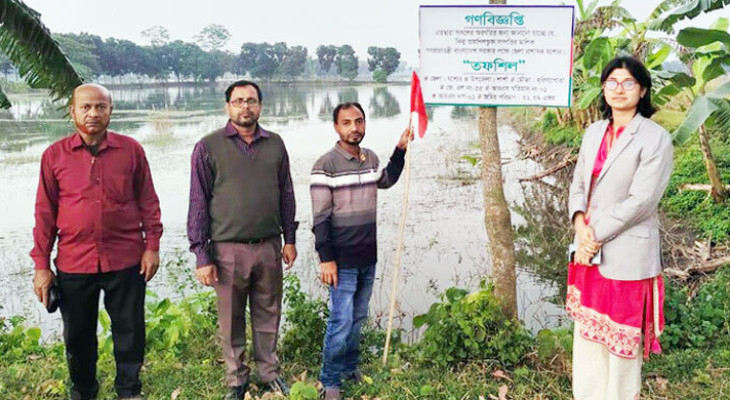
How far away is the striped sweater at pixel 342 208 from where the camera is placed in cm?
283

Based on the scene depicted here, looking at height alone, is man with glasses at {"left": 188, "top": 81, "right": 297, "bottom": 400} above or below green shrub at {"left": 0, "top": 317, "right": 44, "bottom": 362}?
above

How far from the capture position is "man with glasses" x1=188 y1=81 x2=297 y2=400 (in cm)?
279

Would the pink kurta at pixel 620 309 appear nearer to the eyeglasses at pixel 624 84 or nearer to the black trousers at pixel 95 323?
the eyeglasses at pixel 624 84

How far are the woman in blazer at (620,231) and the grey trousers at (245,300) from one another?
1.42m

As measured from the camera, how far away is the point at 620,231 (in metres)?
2.41

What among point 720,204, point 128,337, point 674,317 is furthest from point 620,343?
point 720,204

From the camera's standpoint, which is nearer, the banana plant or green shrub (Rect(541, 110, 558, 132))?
the banana plant

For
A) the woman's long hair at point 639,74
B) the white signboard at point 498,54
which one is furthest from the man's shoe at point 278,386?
the woman's long hair at point 639,74

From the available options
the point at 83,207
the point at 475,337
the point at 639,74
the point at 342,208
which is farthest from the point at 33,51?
the point at 639,74

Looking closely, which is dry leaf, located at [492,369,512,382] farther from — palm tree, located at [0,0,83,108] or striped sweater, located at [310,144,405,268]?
palm tree, located at [0,0,83,108]

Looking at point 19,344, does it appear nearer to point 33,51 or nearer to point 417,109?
point 33,51

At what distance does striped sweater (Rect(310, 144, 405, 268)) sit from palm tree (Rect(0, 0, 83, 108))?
232 cm

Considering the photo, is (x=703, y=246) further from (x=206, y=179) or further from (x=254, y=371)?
(x=206, y=179)

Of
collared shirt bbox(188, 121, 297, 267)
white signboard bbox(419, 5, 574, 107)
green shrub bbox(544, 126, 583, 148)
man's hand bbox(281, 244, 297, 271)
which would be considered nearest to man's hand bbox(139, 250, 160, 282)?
collared shirt bbox(188, 121, 297, 267)
